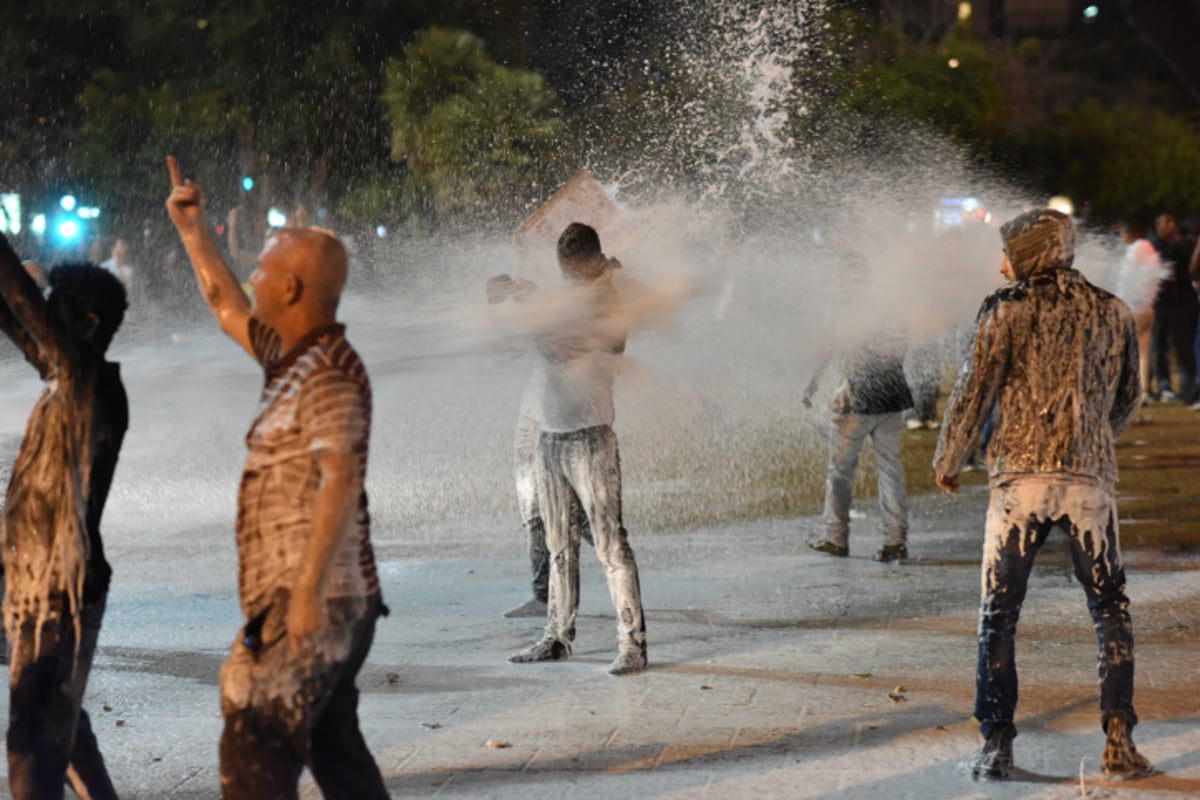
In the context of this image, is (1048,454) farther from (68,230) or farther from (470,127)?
(68,230)

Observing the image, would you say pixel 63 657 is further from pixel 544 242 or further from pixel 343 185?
pixel 343 185

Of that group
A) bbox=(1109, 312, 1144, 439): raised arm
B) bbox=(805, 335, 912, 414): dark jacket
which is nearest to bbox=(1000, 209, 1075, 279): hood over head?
bbox=(1109, 312, 1144, 439): raised arm

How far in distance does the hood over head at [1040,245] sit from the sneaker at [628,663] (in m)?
2.56

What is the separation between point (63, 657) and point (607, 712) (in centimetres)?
265

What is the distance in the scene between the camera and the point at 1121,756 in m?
5.77

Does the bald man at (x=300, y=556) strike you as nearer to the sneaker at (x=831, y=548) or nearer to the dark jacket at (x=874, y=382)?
the dark jacket at (x=874, y=382)

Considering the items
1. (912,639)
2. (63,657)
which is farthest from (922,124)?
(63,657)

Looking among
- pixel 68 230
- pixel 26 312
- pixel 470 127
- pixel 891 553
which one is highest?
pixel 470 127

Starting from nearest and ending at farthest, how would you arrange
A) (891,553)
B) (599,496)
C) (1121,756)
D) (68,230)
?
(1121,756) → (599,496) → (891,553) → (68,230)

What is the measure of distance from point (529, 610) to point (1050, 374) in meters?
3.88

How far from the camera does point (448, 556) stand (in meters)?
11.1

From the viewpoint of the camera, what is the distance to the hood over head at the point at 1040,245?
19.4 ft

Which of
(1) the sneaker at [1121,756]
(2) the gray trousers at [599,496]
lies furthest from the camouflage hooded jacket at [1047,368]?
(2) the gray trousers at [599,496]

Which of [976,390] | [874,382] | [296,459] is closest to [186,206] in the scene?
[296,459]
